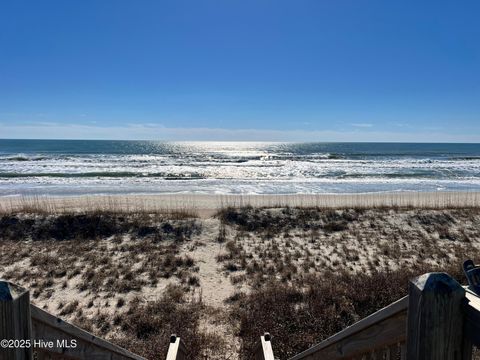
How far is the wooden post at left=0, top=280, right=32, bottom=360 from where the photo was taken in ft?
4.26

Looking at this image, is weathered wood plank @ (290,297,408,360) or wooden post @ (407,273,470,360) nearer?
wooden post @ (407,273,470,360)

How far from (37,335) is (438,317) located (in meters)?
1.72

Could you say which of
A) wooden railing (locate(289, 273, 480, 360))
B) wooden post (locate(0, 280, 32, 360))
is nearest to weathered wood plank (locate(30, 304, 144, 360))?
wooden post (locate(0, 280, 32, 360))

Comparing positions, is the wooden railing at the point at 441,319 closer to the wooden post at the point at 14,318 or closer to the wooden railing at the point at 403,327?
the wooden railing at the point at 403,327

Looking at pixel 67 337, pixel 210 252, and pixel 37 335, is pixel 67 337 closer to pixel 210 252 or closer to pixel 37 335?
pixel 37 335

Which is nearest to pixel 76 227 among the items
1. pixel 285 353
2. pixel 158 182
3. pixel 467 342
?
pixel 285 353

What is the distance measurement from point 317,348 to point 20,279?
8133mm

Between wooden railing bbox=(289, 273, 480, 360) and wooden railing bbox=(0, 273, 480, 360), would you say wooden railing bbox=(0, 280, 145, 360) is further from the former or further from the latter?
wooden railing bbox=(289, 273, 480, 360)

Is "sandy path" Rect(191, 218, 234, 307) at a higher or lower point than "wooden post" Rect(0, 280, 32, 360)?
lower

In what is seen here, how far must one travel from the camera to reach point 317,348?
2301mm

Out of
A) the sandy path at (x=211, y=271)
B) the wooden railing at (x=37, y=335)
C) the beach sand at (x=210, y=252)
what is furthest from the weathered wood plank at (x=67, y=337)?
the sandy path at (x=211, y=271)

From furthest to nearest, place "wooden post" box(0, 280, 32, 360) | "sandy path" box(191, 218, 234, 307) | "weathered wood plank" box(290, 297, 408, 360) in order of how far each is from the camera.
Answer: "sandy path" box(191, 218, 234, 307) < "weathered wood plank" box(290, 297, 408, 360) < "wooden post" box(0, 280, 32, 360)

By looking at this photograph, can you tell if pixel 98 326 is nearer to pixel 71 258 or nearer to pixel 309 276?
pixel 71 258

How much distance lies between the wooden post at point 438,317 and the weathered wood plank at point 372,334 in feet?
0.49
